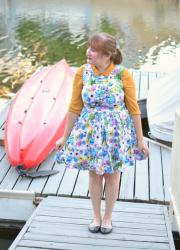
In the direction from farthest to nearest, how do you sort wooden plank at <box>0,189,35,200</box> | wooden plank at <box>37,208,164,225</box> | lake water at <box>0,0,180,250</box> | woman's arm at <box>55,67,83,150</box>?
lake water at <box>0,0,180,250</box>, wooden plank at <box>0,189,35,200</box>, wooden plank at <box>37,208,164,225</box>, woman's arm at <box>55,67,83,150</box>

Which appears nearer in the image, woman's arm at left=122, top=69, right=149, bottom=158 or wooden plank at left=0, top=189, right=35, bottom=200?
woman's arm at left=122, top=69, right=149, bottom=158

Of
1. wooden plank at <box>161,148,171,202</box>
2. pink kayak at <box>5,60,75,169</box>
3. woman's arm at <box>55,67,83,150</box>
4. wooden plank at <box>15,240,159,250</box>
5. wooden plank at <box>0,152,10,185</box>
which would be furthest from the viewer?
pink kayak at <box>5,60,75,169</box>

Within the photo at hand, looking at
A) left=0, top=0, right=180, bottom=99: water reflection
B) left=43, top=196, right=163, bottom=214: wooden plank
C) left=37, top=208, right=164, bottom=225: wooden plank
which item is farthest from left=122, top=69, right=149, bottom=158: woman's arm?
left=0, top=0, right=180, bottom=99: water reflection

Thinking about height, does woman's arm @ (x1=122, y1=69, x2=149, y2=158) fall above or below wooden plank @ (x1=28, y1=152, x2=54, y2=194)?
above

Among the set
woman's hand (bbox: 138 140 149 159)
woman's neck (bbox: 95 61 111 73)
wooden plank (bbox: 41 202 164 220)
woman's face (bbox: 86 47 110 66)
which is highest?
woman's face (bbox: 86 47 110 66)

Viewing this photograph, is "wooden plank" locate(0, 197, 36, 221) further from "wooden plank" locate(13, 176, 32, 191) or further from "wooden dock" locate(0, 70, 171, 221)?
"wooden plank" locate(13, 176, 32, 191)

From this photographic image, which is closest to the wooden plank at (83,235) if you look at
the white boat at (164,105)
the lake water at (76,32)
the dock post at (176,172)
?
the dock post at (176,172)

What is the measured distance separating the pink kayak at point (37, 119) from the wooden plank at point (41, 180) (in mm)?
79

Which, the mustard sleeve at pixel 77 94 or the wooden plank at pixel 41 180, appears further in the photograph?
the wooden plank at pixel 41 180

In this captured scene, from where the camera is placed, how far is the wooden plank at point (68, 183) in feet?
13.8

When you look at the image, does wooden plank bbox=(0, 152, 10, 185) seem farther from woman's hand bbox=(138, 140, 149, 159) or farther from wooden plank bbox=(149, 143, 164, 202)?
woman's hand bbox=(138, 140, 149, 159)

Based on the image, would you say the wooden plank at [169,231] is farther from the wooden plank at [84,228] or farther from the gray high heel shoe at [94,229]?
the gray high heel shoe at [94,229]

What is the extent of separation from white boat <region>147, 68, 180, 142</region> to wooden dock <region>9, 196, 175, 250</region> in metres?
1.78

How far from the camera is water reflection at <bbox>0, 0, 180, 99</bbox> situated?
39.1ft
